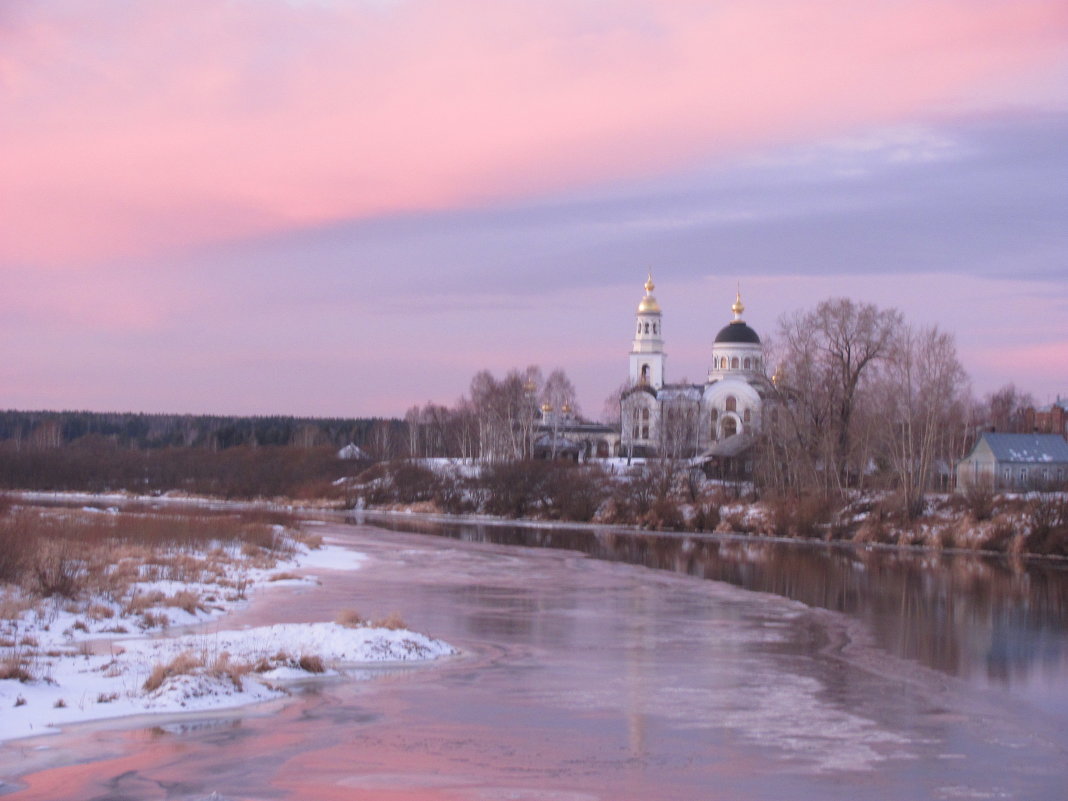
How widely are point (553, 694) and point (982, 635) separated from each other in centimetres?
1096

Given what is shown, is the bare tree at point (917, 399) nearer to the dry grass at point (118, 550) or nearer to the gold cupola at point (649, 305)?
the dry grass at point (118, 550)

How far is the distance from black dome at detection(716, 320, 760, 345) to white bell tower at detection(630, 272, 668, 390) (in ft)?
22.9

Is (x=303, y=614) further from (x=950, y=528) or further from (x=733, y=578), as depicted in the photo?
(x=950, y=528)

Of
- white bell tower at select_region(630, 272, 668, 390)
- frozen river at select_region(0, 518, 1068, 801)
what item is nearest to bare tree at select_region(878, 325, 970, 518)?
frozen river at select_region(0, 518, 1068, 801)

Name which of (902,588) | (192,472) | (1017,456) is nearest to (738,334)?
(1017,456)

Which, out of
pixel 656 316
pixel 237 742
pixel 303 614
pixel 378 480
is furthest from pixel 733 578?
pixel 656 316

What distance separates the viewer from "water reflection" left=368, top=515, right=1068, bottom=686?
2159cm

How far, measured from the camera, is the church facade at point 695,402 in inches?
3046

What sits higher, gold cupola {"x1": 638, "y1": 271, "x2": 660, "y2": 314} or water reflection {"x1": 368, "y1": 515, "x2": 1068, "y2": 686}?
gold cupola {"x1": 638, "y1": 271, "x2": 660, "y2": 314}

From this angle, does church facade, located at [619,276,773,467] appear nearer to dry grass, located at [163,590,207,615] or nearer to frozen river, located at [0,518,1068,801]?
frozen river, located at [0,518,1068,801]

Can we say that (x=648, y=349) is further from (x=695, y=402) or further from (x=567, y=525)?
(x=567, y=525)

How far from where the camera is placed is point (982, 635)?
Result: 2378cm

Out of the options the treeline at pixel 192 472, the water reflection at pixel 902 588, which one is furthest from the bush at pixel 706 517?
the treeline at pixel 192 472

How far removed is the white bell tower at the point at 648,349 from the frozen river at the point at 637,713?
8778 centimetres
